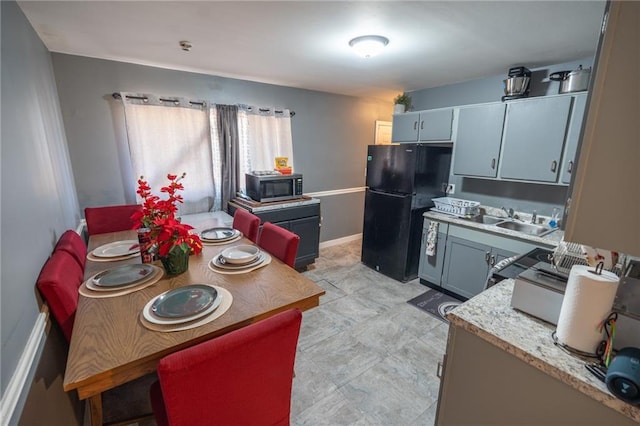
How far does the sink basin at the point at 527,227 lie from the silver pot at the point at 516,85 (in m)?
1.24

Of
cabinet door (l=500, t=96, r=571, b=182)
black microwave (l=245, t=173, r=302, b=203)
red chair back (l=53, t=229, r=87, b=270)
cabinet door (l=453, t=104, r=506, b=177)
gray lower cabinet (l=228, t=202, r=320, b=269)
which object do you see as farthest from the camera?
gray lower cabinet (l=228, t=202, r=320, b=269)

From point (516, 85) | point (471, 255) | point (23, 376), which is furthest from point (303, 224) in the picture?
point (23, 376)

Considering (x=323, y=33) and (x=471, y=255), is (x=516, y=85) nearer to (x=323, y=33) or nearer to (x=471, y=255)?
(x=471, y=255)

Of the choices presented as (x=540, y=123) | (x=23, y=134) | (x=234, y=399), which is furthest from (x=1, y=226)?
(x=540, y=123)

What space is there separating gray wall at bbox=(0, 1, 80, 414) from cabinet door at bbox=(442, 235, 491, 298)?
3065 mm

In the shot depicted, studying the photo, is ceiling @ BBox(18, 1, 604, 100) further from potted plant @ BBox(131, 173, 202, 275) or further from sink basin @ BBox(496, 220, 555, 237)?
sink basin @ BBox(496, 220, 555, 237)

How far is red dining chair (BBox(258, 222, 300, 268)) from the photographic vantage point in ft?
6.17

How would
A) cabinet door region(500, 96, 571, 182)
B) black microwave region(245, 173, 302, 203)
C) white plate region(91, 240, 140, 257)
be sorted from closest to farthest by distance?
white plate region(91, 240, 140, 257) → cabinet door region(500, 96, 571, 182) → black microwave region(245, 173, 302, 203)

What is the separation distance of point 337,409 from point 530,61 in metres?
3.17

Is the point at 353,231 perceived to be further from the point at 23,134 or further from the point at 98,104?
the point at 23,134

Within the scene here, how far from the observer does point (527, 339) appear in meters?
0.98

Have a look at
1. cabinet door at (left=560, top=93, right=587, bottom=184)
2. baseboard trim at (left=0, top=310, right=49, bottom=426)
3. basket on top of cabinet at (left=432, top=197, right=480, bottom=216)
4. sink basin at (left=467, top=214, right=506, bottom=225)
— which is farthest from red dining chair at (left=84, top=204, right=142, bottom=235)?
cabinet door at (left=560, top=93, right=587, bottom=184)

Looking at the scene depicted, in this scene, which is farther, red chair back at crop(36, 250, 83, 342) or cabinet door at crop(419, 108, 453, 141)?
cabinet door at crop(419, 108, 453, 141)

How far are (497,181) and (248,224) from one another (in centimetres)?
263
